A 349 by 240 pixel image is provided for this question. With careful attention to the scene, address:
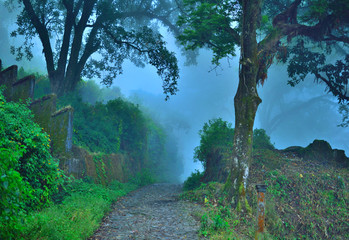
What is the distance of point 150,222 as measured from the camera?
306 inches

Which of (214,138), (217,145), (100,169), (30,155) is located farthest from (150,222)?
(214,138)

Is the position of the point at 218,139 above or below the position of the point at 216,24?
below

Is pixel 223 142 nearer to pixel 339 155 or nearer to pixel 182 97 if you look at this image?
pixel 339 155

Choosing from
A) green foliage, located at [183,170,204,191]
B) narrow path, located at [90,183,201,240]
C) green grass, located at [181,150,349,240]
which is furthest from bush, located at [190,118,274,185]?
narrow path, located at [90,183,201,240]

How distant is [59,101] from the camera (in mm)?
15211

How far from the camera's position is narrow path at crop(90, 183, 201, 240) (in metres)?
6.61

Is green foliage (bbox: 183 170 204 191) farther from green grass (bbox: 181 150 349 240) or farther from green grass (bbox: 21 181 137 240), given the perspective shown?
green grass (bbox: 21 181 137 240)

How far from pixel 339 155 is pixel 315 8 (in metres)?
7.79

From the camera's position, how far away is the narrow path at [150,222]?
6609 mm

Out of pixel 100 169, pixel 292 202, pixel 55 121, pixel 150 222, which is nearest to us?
pixel 150 222

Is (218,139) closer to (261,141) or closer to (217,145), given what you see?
(217,145)

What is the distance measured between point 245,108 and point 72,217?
715cm

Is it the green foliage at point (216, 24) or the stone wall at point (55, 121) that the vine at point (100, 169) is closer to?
the stone wall at point (55, 121)

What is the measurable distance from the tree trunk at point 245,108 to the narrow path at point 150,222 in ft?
5.75
